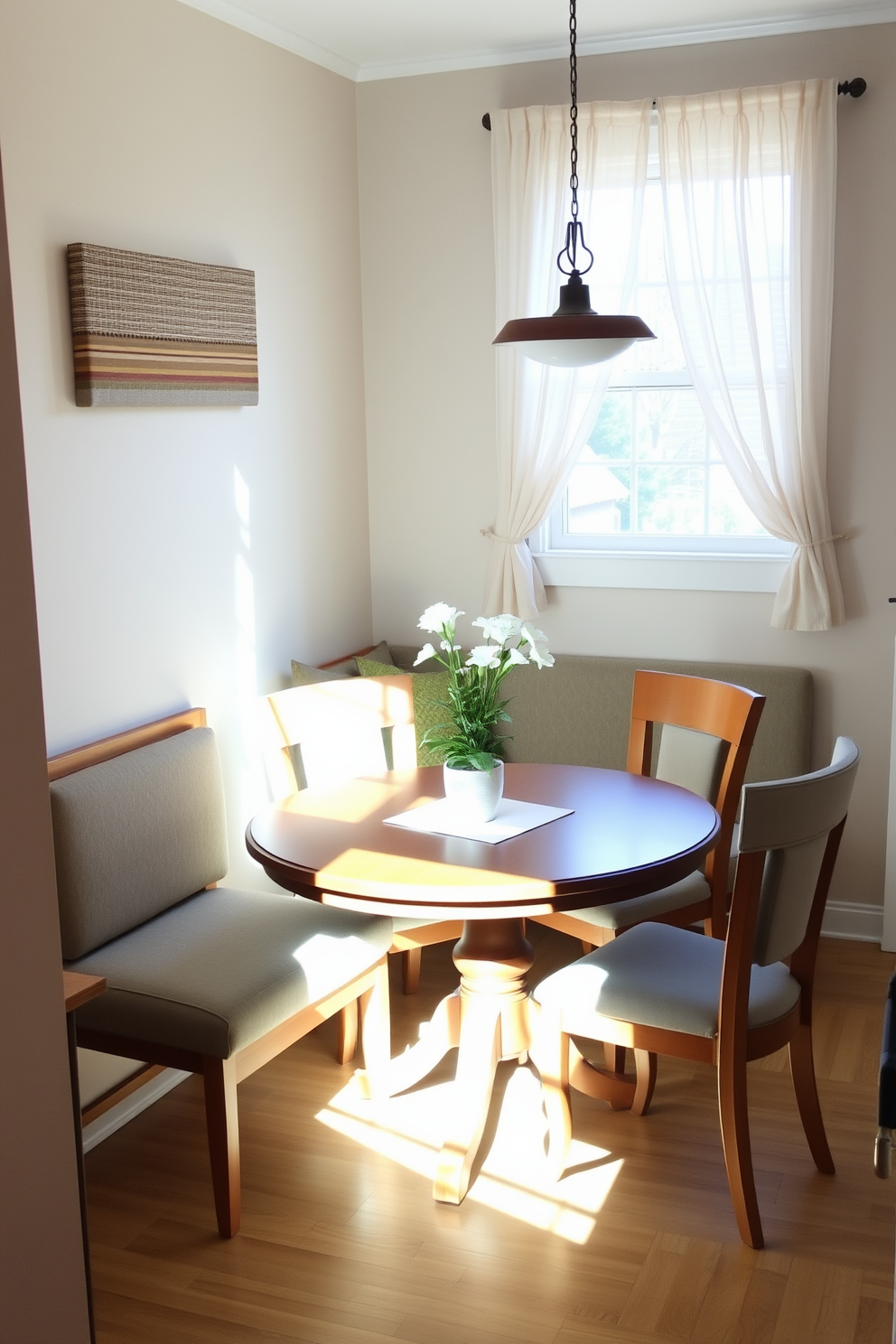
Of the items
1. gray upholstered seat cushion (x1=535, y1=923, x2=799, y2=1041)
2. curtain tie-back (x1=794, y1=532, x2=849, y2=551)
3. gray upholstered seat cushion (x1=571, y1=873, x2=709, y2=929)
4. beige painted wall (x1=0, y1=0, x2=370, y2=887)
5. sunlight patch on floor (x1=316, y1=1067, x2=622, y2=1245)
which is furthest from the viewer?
curtain tie-back (x1=794, y1=532, x2=849, y2=551)

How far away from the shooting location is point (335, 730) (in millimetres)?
3537

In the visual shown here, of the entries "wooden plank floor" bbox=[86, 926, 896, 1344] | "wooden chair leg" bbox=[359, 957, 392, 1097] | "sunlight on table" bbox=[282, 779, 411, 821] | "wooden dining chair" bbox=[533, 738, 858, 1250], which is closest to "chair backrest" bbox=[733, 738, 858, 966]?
"wooden dining chair" bbox=[533, 738, 858, 1250]

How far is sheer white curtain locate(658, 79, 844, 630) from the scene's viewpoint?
12.5 ft

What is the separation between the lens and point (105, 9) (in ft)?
9.98

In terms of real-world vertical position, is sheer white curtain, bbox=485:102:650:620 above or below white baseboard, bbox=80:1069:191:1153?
above

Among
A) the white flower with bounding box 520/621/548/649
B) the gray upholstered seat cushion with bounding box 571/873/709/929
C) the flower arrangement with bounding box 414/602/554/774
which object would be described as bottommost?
the gray upholstered seat cushion with bounding box 571/873/709/929

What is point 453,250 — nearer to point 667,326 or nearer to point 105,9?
point 667,326

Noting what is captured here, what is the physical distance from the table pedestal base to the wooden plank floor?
0.09 metres

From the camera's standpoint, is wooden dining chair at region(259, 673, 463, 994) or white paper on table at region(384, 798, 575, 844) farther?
wooden dining chair at region(259, 673, 463, 994)

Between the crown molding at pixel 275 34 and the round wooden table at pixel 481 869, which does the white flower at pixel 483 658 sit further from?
the crown molding at pixel 275 34

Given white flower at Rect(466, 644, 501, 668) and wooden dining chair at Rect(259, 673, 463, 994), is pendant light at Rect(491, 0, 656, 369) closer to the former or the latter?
white flower at Rect(466, 644, 501, 668)

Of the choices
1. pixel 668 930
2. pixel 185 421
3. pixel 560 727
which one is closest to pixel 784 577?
pixel 560 727

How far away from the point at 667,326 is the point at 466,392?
71cm

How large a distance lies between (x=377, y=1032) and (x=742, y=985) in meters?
1.07
